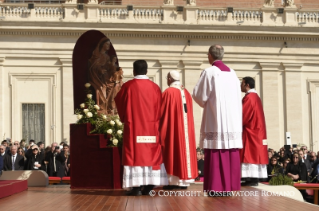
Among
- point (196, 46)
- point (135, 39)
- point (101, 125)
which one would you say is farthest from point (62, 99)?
point (101, 125)

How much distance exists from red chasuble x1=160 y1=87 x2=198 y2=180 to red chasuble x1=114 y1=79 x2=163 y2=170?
2.31 ft

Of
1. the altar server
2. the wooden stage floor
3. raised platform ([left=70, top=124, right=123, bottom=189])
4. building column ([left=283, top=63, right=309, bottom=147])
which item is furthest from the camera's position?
building column ([left=283, top=63, right=309, bottom=147])

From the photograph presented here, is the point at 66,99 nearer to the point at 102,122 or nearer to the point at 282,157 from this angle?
the point at 282,157

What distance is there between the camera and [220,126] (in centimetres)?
1113

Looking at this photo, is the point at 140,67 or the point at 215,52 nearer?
the point at 215,52

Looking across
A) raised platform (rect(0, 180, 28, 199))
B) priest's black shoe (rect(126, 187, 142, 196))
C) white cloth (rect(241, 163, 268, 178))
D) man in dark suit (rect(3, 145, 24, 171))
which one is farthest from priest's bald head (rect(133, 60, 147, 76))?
man in dark suit (rect(3, 145, 24, 171))

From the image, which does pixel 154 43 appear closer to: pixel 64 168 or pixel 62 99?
pixel 62 99

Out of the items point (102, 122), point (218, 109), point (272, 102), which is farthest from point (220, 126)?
point (272, 102)

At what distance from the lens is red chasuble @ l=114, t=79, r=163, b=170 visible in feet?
37.8

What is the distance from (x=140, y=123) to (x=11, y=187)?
97.2 inches

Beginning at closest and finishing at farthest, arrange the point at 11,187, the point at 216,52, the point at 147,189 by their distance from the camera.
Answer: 1. the point at 216,52
2. the point at 147,189
3. the point at 11,187

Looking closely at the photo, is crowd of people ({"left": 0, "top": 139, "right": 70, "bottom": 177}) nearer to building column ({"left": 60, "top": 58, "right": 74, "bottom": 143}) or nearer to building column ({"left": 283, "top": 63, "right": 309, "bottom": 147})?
building column ({"left": 60, "top": 58, "right": 74, "bottom": 143})

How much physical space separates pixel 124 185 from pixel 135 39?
18177mm

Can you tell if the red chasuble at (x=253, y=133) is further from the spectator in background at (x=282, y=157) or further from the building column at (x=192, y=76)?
the building column at (x=192, y=76)
